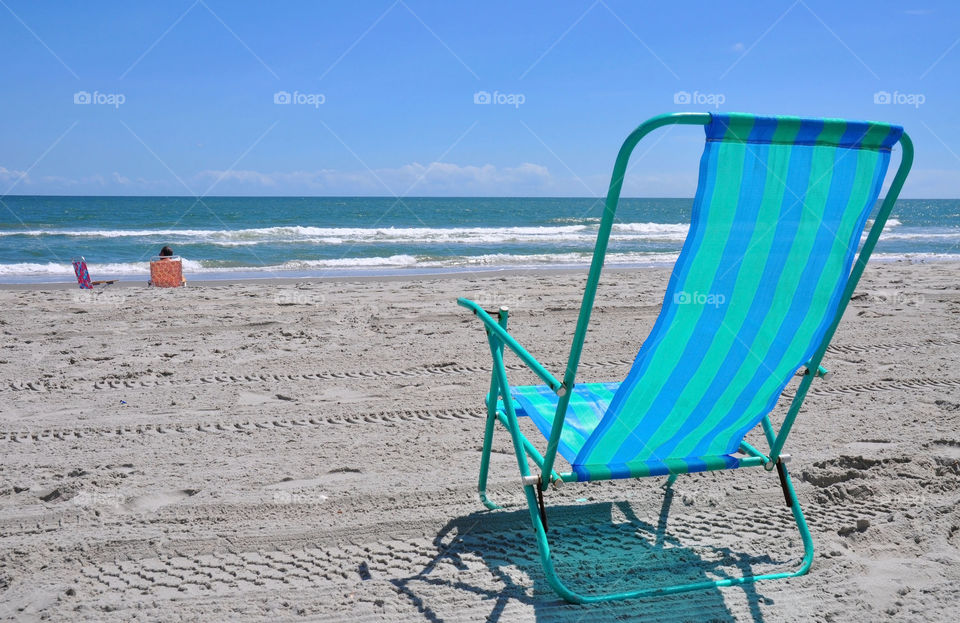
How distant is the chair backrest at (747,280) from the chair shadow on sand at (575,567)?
0.43 meters

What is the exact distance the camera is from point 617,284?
8.52 m

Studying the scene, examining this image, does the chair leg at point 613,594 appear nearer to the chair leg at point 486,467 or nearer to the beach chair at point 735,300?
the beach chair at point 735,300

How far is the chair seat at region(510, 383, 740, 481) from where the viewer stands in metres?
2.00

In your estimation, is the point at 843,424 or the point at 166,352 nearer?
the point at 843,424

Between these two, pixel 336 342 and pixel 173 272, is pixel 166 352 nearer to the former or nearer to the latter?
pixel 336 342

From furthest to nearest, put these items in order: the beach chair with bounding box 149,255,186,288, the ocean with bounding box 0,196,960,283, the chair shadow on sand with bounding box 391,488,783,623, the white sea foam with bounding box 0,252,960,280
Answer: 1. the ocean with bounding box 0,196,960,283
2. the white sea foam with bounding box 0,252,960,280
3. the beach chair with bounding box 149,255,186,288
4. the chair shadow on sand with bounding box 391,488,783,623

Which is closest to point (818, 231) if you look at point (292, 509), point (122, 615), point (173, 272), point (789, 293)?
point (789, 293)

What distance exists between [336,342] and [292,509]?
2597mm

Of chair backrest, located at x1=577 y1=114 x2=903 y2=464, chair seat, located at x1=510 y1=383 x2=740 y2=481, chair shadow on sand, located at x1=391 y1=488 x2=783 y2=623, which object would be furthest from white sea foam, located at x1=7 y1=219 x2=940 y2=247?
chair backrest, located at x1=577 y1=114 x2=903 y2=464

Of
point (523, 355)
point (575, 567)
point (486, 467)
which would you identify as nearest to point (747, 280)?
point (523, 355)

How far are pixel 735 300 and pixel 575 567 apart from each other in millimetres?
1038

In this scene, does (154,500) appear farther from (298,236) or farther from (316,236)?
(298,236)

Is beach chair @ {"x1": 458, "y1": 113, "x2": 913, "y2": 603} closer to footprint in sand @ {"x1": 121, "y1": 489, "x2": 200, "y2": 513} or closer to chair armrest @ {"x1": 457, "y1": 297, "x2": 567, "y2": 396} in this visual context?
chair armrest @ {"x1": 457, "y1": 297, "x2": 567, "y2": 396}

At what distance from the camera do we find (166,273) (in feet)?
28.3
